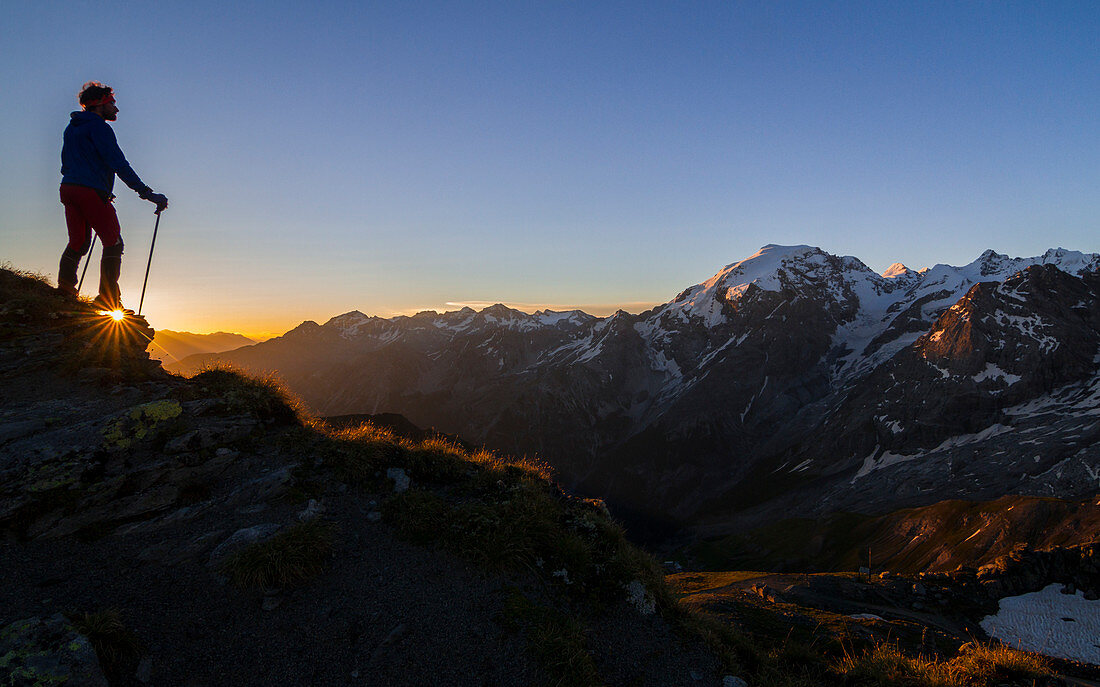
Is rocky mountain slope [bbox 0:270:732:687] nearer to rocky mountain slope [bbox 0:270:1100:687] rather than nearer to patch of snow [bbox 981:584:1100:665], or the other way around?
rocky mountain slope [bbox 0:270:1100:687]

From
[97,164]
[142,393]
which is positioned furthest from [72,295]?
[142,393]

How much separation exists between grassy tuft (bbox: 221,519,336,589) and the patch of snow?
7290 cm

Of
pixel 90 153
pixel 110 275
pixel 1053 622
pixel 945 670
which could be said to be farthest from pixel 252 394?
pixel 1053 622

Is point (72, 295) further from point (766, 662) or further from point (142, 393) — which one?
point (766, 662)

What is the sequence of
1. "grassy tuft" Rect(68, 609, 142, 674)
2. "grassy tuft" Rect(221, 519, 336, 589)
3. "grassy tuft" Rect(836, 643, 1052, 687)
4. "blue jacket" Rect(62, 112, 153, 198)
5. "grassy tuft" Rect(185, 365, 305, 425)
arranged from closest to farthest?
1. "grassy tuft" Rect(68, 609, 142, 674)
2. "grassy tuft" Rect(221, 519, 336, 589)
3. "grassy tuft" Rect(836, 643, 1052, 687)
4. "blue jacket" Rect(62, 112, 153, 198)
5. "grassy tuft" Rect(185, 365, 305, 425)

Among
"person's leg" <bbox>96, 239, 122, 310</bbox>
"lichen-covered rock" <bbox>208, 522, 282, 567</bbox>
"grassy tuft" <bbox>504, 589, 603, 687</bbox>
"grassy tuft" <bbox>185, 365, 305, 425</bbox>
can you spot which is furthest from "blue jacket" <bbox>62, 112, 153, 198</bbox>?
"grassy tuft" <bbox>504, 589, 603, 687</bbox>

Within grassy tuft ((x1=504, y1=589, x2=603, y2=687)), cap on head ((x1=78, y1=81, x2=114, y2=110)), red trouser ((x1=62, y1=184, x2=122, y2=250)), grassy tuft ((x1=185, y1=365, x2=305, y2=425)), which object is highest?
cap on head ((x1=78, y1=81, x2=114, y2=110))

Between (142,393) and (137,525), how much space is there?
14.9 ft

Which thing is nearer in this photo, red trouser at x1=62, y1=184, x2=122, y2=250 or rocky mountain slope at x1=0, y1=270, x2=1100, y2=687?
rocky mountain slope at x1=0, y1=270, x2=1100, y2=687

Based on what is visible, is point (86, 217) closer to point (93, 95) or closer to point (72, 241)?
point (72, 241)

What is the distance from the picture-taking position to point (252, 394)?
13328 millimetres

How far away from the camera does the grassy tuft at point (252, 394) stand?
13.1 metres

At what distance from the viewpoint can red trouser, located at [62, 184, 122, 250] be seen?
13.1 m

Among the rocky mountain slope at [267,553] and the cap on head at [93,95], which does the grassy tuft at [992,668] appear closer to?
the rocky mountain slope at [267,553]
